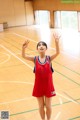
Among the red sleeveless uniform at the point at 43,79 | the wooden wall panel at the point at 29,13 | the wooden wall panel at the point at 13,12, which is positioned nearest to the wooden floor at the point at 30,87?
the red sleeveless uniform at the point at 43,79

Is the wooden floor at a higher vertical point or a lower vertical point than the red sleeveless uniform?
lower

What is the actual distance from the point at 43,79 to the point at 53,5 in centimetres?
2065

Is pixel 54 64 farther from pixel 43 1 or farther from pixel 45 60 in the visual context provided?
pixel 43 1

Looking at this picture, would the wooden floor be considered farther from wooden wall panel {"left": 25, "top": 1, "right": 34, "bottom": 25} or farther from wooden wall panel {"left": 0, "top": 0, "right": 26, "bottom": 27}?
wooden wall panel {"left": 25, "top": 1, "right": 34, "bottom": 25}

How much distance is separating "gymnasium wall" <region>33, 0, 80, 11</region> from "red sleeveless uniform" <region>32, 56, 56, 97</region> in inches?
648

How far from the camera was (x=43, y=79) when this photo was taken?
4.36m

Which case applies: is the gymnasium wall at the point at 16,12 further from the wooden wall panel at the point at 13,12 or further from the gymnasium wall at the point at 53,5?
the gymnasium wall at the point at 53,5

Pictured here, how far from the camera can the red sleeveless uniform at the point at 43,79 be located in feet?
14.2

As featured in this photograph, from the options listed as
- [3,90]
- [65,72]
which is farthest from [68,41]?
[3,90]

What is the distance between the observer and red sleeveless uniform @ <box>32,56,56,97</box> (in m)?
4.34

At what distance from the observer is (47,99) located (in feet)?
14.8

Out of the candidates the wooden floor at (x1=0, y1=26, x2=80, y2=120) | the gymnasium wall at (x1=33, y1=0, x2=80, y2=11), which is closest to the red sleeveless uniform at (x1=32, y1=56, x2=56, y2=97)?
the wooden floor at (x1=0, y1=26, x2=80, y2=120)

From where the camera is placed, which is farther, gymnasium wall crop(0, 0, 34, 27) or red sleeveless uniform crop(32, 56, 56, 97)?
gymnasium wall crop(0, 0, 34, 27)

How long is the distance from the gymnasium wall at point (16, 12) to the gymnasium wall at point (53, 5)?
4.05ft
